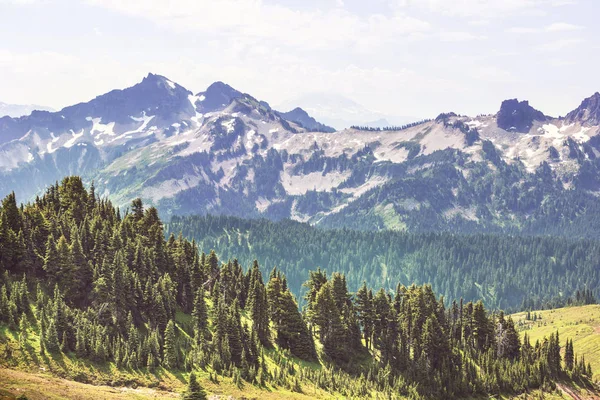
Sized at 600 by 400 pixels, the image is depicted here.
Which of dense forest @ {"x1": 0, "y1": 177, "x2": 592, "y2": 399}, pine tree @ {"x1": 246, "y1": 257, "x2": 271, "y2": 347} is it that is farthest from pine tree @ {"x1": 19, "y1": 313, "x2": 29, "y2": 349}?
pine tree @ {"x1": 246, "y1": 257, "x2": 271, "y2": 347}

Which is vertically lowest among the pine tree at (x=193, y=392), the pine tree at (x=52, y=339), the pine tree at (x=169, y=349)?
the pine tree at (x=193, y=392)

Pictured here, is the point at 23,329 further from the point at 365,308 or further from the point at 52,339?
the point at 365,308

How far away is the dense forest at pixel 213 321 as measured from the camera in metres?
95.2

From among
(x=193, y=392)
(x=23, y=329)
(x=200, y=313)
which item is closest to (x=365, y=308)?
(x=200, y=313)

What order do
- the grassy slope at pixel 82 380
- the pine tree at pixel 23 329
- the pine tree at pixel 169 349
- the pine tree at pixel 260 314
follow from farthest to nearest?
the pine tree at pixel 260 314 → the pine tree at pixel 169 349 → the pine tree at pixel 23 329 → the grassy slope at pixel 82 380

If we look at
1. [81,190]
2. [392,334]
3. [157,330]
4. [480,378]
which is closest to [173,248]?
[81,190]

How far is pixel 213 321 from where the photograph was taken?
112125 millimetres

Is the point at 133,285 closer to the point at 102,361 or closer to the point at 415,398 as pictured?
the point at 102,361

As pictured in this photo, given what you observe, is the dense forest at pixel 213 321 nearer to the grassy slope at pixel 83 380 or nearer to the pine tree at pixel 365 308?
the pine tree at pixel 365 308

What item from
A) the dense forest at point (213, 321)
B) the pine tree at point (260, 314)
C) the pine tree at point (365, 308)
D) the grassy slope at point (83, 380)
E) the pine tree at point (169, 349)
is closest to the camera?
the grassy slope at point (83, 380)

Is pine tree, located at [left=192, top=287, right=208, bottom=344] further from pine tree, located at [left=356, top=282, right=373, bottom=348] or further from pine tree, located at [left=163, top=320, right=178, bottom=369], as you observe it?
pine tree, located at [left=356, top=282, right=373, bottom=348]

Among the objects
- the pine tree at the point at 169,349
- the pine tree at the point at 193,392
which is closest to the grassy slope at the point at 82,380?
the pine tree at the point at 169,349

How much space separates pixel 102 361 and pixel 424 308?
251ft

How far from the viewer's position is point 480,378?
4990 inches
